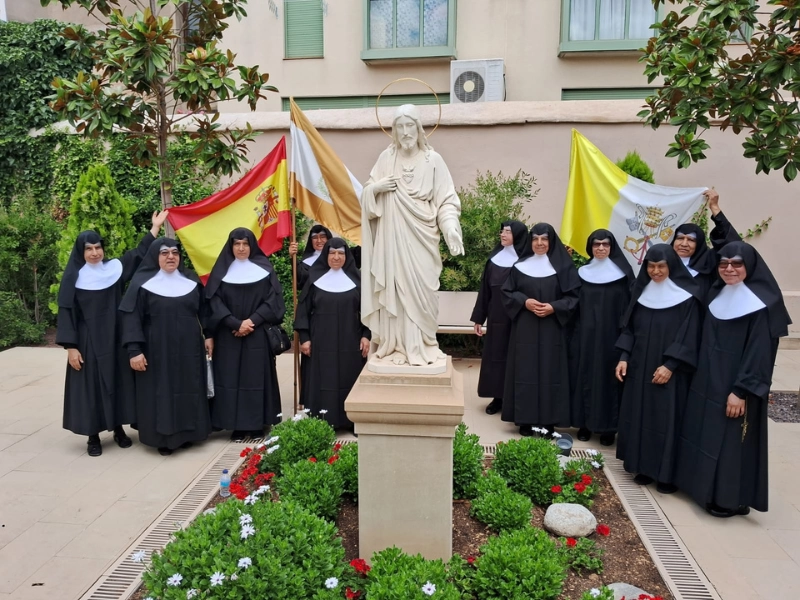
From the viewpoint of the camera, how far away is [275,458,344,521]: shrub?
12.6ft

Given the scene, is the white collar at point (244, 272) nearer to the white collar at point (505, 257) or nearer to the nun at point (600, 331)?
the white collar at point (505, 257)

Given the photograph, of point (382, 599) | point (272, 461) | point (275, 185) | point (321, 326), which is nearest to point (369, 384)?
point (382, 599)

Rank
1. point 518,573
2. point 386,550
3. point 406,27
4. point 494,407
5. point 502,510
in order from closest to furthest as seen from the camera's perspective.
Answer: point 518,573, point 386,550, point 502,510, point 494,407, point 406,27

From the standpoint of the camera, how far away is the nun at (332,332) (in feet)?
18.3

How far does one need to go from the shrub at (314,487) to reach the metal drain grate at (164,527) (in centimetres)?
70

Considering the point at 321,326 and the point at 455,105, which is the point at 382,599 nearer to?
the point at 321,326

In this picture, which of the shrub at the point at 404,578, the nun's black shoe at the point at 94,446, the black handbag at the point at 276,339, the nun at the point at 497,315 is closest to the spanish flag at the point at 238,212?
the black handbag at the point at 276,339

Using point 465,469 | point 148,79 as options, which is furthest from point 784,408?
point 148,79

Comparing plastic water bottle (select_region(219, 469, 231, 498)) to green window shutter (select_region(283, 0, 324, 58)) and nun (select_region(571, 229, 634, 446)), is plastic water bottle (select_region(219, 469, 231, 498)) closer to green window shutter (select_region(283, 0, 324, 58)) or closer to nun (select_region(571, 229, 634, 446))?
nun (select_region(571, 229, 634, 446))

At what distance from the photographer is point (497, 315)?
6.31 meters

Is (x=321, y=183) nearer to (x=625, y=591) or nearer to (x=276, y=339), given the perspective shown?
(x=276, y=339)

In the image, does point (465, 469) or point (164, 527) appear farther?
point (465, 469)

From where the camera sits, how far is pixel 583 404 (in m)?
5.52

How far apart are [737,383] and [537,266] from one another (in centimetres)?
204
